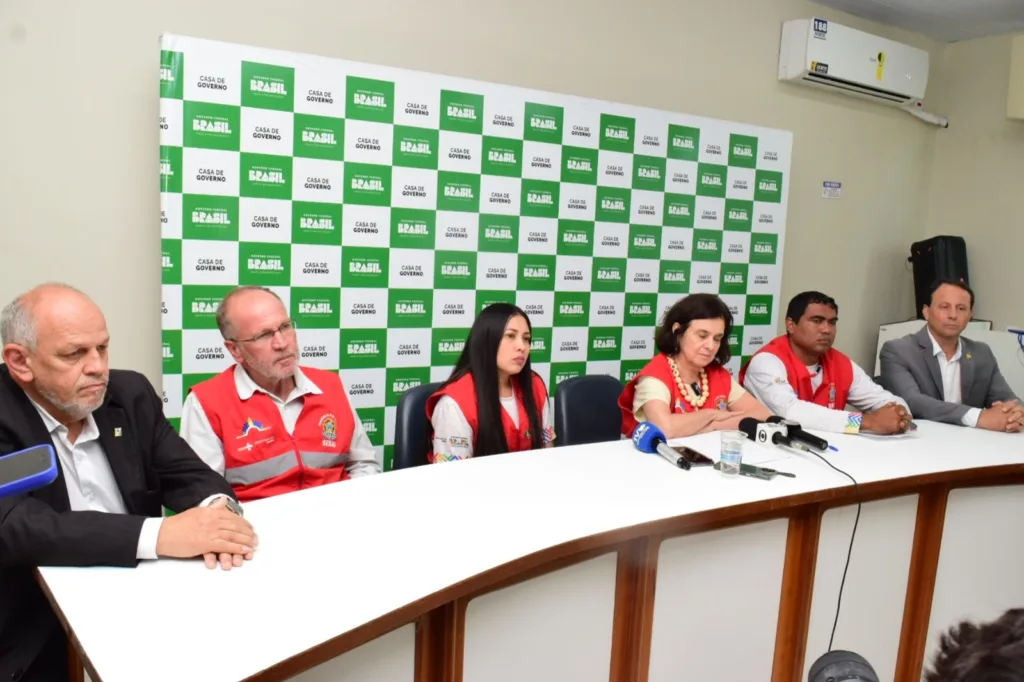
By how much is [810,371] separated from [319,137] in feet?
7.29

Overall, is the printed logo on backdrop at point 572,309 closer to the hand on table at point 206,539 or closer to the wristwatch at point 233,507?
the wristwatch at point 233,507

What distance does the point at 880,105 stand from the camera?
15.2 ft

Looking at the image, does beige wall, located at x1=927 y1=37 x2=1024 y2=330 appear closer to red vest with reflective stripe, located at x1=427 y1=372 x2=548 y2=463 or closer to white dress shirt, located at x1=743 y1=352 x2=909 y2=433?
white dress shirt, located at x1=743 y1=352 x2=909 y2=433

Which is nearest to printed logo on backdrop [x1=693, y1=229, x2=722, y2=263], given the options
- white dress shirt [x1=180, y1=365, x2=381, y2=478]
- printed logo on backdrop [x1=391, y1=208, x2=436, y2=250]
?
printed logo on backdrop [x1=391, y1=208, x2=436, y2=250]

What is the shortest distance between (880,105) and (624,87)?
2.06 m

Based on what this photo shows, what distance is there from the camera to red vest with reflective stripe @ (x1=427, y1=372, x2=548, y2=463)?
2.21 meters

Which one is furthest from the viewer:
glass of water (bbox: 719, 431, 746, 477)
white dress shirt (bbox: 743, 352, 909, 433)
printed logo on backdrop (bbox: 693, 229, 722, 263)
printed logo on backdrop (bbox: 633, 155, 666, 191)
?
printed logo on backdrop (bbox: 693, 229, 722, 263)

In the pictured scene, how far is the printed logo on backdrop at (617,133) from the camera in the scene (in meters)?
3.46

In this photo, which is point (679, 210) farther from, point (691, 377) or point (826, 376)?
point (691, 377)

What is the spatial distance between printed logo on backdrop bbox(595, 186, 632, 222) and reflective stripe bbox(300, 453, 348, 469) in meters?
1.94

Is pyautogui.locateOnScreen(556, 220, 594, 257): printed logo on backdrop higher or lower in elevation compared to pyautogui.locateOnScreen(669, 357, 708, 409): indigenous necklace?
higher

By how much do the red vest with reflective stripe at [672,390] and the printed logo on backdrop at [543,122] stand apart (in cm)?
126

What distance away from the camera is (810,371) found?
2.98 metres

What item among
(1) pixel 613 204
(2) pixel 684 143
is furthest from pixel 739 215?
(1) pixel 613 204
